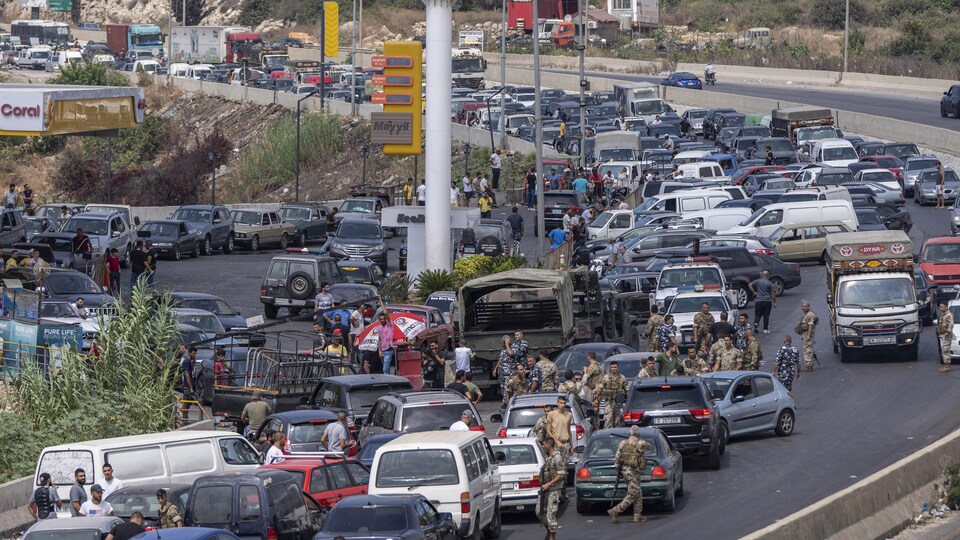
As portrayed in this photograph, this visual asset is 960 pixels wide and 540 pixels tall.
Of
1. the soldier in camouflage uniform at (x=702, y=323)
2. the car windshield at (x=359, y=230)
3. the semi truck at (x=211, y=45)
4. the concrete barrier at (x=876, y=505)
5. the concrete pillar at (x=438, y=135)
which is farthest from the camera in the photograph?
the semi truck at (x=211, y=45)

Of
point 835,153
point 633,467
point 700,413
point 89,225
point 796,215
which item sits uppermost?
point 835,153

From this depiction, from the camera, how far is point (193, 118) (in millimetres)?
106250

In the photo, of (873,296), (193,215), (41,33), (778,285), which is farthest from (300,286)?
(41,33)

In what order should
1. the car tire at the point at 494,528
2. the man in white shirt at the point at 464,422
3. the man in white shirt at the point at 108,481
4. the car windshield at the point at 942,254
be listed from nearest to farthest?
the man in white shirt at the point at 108,481, the car tire at the point at 494,528, the man in white shirt at the point at 464,422, the car windshield at the point at 942,254

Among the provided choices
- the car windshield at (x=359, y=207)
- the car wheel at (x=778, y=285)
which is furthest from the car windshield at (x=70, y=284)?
the car windshield at (x=359, y=207)

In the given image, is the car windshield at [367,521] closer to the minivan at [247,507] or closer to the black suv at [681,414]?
the minivan at [247,507]

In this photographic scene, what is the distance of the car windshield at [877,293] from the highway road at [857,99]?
40017mm

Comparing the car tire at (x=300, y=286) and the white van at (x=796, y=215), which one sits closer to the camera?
the car tire at (x=300, y=286)

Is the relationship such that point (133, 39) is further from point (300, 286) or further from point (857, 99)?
point (300, 286)

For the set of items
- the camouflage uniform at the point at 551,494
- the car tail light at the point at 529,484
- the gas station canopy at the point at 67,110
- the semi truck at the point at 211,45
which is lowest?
the car tail light at the point at 529,484

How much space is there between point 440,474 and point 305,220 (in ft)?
125

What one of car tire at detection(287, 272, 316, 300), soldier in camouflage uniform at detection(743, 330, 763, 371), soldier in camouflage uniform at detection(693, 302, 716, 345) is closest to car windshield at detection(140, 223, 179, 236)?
car tire at detection(287, 272, 316, 300)

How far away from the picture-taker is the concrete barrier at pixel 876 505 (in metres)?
16.7

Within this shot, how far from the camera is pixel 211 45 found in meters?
127
